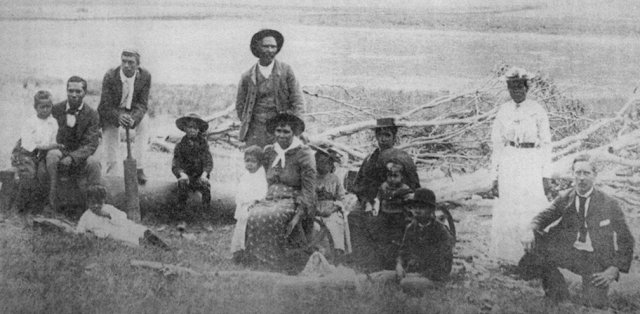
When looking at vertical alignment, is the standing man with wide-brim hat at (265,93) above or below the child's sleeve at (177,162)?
above

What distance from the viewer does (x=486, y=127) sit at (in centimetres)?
726

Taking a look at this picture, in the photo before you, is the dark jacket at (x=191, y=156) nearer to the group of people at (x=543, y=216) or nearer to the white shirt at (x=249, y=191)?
the white shirt at (x=249, y=191)

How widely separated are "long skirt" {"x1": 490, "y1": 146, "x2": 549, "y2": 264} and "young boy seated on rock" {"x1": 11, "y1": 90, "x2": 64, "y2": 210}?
14.0ft

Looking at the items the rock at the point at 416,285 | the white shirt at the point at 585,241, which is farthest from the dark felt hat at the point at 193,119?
the white shirt at the point at 585,241

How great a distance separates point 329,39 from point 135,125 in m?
2.07

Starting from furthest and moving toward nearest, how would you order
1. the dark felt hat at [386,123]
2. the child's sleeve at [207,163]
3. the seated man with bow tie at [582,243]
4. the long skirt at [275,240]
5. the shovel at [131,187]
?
the shovel at [131,187]
the child's sleeve at [207,163]
the dark felt hat at [386,123]
the long skirt at [275,240]
the seated man with bow tie at [582,243]

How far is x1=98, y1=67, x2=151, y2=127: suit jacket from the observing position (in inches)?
297

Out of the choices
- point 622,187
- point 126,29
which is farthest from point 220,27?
point 622,187

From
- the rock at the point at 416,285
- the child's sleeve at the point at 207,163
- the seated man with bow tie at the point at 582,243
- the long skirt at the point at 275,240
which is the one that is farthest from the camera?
the child's sleeve at the point at 207,163

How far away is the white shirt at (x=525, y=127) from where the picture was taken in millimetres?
7086

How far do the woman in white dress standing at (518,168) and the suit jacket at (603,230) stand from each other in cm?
27

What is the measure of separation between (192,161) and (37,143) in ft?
5.10

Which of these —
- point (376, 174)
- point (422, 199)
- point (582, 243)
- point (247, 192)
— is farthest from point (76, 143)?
point (582, 243)

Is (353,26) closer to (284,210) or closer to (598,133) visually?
(284,210)
